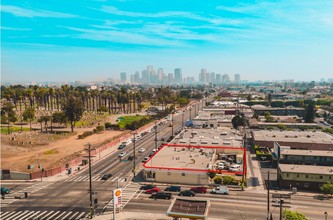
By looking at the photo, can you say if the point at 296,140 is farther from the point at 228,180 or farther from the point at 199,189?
the point at 199,189

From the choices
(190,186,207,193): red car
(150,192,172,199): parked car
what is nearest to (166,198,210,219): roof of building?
(150,192,172,199): parked car

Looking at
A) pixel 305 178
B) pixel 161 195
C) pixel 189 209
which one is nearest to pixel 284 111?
pixel 305 178

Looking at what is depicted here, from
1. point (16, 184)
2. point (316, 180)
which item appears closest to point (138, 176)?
point (16, 184)

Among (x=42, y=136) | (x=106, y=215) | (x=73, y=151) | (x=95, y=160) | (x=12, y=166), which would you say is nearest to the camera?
(x=106, y=215)

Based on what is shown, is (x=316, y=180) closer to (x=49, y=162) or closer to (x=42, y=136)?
(x=49, y=162)

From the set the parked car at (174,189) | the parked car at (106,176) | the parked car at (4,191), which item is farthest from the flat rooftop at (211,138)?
the parked car at (4,191)
